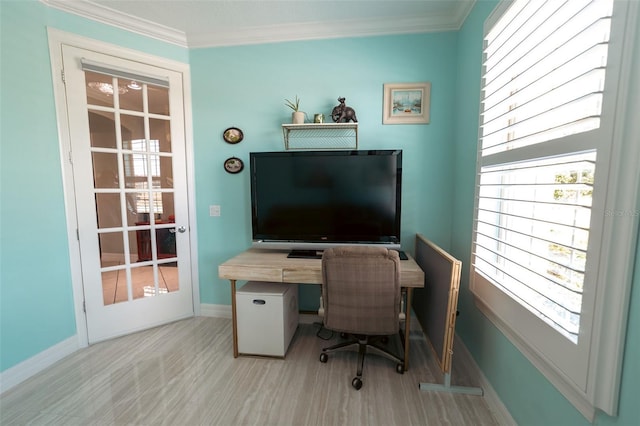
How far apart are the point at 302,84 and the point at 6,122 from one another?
6.79 feet

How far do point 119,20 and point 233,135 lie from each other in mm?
1216

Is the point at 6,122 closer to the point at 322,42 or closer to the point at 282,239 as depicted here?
the point at 282,239

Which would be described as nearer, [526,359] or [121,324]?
[526,359]

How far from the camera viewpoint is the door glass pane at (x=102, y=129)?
2062mm

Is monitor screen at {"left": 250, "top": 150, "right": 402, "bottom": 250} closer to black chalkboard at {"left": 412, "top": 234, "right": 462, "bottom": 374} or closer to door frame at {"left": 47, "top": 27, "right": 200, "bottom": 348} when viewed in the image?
black chalkboard at {"left": 412, "top": 234, "right": 462, "bottom": 374}

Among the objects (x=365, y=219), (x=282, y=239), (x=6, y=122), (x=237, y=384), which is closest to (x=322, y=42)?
(x=365, y=219)

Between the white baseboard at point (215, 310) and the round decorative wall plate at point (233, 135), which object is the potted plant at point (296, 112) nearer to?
the round decorative wall plate at point (233, 135)

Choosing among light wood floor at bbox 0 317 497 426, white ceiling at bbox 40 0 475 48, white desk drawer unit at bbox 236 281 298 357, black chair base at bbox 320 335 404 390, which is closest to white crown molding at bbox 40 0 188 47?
white ceiling at bbox 40 0 475 48

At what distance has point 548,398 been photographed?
109 cm

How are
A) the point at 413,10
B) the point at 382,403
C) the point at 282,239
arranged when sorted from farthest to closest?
the point at 282,239, the point at 413,10, the point at 382,403

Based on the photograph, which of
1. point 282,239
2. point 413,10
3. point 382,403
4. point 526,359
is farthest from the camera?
point 282,239

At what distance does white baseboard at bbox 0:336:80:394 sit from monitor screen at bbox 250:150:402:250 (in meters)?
1.64

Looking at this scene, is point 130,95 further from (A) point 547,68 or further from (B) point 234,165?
(A) point 547,68

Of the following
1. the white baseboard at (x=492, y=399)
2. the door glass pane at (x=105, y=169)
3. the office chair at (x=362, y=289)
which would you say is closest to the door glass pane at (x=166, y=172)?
the door glass pane at (x=105, y=169)
